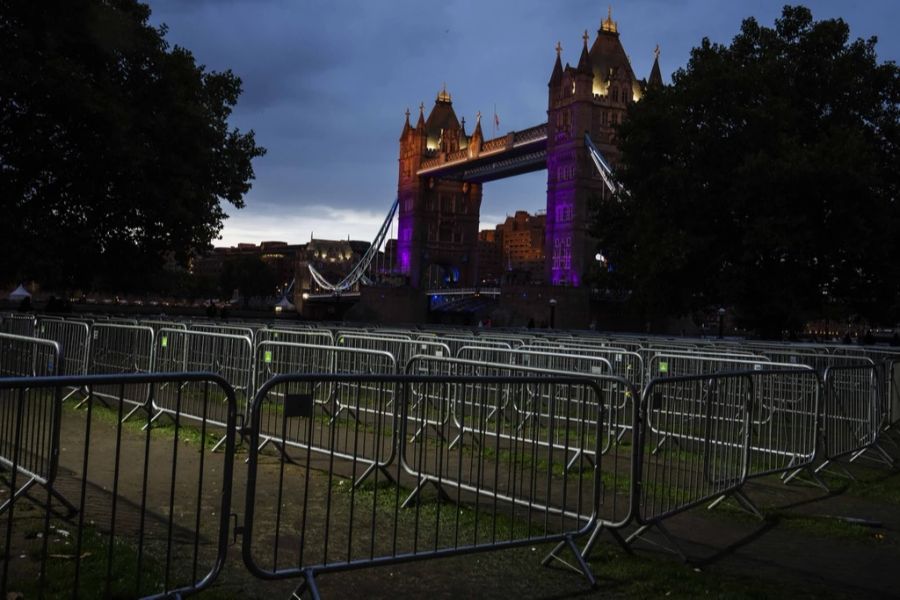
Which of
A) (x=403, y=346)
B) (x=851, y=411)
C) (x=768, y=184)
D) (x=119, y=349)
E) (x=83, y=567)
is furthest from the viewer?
(x=768, y=184)

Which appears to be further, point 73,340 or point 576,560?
point 73,340

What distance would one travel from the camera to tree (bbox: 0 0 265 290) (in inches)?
876

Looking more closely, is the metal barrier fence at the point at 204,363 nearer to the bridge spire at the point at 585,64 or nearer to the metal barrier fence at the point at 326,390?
the metal barrier fence at the point at 326,390

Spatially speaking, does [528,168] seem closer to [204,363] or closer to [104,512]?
[204,363]

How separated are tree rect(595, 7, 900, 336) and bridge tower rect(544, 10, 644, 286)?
47103 millimetres

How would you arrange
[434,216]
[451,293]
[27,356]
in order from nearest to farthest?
[27,356], [451,293], [434,216]

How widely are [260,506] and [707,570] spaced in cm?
325

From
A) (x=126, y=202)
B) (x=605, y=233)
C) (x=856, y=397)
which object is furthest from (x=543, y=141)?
(x=856, y=397)

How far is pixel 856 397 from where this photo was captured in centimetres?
1032

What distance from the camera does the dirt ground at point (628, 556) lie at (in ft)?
16.6

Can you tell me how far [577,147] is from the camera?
79.8 m

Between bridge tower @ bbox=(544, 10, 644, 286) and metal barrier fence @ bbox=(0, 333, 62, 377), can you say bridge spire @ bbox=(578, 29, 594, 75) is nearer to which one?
bridge tower @ bbox=(544, 10, 644, 286)

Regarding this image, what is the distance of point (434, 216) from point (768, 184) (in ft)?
291

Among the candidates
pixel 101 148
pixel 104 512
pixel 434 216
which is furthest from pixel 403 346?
pixel 434 216
